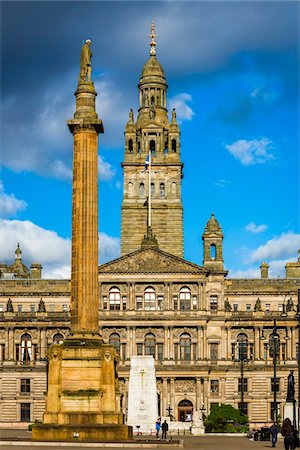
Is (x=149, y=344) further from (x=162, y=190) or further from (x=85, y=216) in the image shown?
(x=85, y=216)

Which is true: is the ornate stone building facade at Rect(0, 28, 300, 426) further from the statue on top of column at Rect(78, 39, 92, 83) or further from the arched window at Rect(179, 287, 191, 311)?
the statue on top of column at Rect(78, 39, 92, 83)

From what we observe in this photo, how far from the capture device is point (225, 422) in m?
92.6

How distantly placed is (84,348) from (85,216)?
25.6ft

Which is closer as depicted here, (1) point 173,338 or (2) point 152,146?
(1) point 173,338

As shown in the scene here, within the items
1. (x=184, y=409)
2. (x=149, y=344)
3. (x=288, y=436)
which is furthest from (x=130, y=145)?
(x=288, y=436)

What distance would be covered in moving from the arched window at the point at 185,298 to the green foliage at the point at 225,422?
2116 centimetres

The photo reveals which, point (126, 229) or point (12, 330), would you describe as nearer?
point (12, 330)

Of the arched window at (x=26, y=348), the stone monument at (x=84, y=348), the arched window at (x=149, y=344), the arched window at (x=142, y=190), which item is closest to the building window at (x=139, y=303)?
the arched window at (x=149, y=344)

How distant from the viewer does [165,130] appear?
460 ft

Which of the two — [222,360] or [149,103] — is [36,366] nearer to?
[222,360]

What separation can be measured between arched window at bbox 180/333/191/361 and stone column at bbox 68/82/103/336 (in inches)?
2292

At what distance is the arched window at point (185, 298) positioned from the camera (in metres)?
118

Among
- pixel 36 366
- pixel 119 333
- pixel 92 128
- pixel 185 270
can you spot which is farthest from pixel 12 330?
pixel 92 128

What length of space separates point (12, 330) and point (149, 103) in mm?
38900
